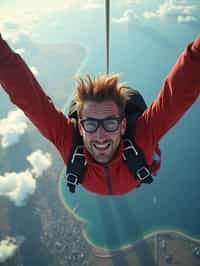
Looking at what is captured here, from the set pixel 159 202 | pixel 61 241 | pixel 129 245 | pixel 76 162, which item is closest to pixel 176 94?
pixel 76 162

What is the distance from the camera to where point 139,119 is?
163 cm

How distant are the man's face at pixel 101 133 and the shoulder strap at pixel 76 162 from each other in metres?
0.09

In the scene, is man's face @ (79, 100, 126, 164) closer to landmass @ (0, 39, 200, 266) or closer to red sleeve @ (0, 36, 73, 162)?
red sleeve @ (0, 36, 73, 162)

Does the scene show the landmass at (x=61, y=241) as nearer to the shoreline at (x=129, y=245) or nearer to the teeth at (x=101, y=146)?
the shoreline at (x=129, y=245)

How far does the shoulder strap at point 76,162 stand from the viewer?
162 centimetres

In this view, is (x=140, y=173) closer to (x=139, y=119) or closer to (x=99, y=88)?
(x=139, y=119)

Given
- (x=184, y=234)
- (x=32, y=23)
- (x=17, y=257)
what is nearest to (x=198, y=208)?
(x=184, y=234)

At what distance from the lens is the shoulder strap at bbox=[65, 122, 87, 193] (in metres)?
1.62

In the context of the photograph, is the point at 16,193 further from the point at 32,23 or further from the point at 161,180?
the point at 32,23

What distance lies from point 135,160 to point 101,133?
0.27 m

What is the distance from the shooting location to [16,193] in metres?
30.5

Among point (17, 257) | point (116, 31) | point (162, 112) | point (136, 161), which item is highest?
point (162, 112)

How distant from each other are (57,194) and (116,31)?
123 feet

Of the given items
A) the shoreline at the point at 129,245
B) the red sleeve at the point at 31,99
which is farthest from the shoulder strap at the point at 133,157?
the shoreline at the point at 129,245
